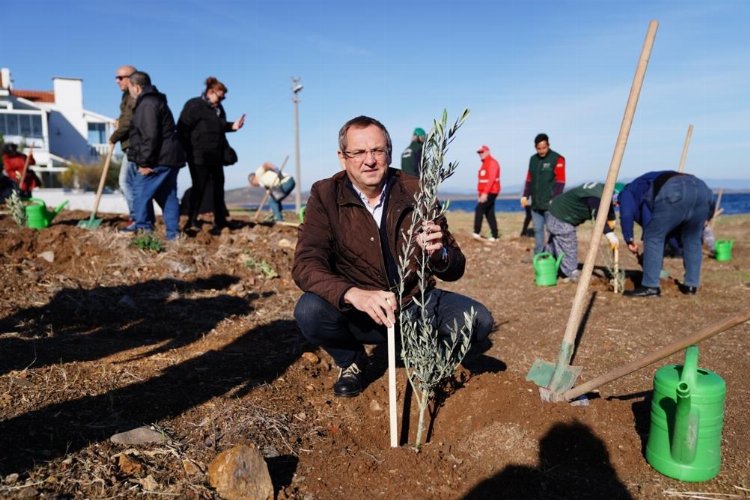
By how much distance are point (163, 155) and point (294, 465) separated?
5.08 meters

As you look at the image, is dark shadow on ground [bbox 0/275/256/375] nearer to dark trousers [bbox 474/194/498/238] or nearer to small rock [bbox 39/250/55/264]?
small rock [bbox 39/250/55/264]

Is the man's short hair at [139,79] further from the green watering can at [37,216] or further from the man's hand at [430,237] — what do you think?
the man's hand at [430,237]

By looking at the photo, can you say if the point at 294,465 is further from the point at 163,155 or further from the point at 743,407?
the point at 163,155

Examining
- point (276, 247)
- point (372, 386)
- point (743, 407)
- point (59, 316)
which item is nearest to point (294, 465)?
point (372, 386)

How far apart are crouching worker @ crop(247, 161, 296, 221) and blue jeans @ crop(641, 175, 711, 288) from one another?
6.91m

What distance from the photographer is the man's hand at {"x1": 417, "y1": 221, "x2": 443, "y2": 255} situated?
8.04 feet

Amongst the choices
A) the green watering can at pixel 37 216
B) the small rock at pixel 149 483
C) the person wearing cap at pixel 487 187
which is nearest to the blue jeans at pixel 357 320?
the small rock at pixel 149 483

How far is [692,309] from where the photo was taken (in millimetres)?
5273

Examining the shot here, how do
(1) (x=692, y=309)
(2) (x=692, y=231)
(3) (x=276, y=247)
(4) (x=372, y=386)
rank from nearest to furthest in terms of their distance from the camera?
(4) (x=372, y=386), (1) (x=692, y=309), (2) (x=692, y=231), (3) (x=276, y=247)

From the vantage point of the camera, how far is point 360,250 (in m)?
2.94

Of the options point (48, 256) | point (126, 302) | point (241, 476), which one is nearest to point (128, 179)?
point (48, 256)

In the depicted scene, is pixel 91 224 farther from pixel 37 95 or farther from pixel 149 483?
pixel 37 95

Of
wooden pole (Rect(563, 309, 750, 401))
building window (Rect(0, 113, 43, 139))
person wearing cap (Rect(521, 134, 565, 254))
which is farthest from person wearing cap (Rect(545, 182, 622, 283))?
building window (Rect(0, 113, 43, 139))

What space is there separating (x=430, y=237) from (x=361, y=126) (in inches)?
27.8
